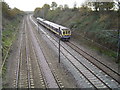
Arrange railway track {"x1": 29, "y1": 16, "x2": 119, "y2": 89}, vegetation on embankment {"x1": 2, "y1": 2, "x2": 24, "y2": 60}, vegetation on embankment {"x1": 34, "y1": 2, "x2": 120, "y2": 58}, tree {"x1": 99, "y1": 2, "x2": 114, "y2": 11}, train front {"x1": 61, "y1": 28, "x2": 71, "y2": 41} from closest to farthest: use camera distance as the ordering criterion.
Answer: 1. railway track {"x1": 29, "y1": 16, "x2": 119, "y2": 89}
2. vegetation on embankment {"x1": 34, "y1": 2, "x2": 120, "y2": 58}
3. vegetation on embankment {"x1": 2, "y1": 2, "x2": 24, "y2": 60}
4. tree {"x1": 99, "y1": 2, "x2": 114, "y2": 11}
5. train front {"x1": 61, "y1": 28, "x2": 71, "y2": 41}

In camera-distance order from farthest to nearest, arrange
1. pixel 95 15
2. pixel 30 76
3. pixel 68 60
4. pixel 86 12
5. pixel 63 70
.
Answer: pixel 86 12
pixel 95 15
pixel 68 60
pixel 63 70
pixel 30 76

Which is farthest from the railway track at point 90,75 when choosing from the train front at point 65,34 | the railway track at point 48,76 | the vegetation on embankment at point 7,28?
the train front at point 65,34

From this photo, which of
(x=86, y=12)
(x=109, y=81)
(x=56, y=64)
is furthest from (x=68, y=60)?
(x=86, y=12)

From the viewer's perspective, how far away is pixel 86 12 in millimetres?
46656

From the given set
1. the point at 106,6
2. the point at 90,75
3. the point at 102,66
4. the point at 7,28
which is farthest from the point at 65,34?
the point at 7,28

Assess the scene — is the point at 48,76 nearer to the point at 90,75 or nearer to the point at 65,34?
the point at 90,75

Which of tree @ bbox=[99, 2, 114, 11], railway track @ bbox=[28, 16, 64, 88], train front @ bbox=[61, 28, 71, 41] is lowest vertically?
railway track @ bbox=[28, 16, 64, 88]

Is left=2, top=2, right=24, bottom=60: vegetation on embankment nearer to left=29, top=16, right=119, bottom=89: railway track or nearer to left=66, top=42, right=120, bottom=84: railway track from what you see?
left=29, top=16, right=119, bottom=89: railway track

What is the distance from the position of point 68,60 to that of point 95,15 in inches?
781

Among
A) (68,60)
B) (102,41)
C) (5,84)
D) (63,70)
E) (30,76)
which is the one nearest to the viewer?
(5,84)

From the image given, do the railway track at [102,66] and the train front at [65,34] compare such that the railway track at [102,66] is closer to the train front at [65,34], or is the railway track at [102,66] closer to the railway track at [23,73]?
the railway track at [23,73]

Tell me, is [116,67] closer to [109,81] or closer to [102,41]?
[109,81]

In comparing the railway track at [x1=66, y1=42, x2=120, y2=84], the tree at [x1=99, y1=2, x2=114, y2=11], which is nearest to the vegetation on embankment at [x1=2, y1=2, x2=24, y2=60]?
the railway track at [x1=66, y1=42, x2=120, y2=84]

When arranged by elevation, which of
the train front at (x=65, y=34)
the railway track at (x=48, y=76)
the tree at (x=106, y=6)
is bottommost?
the railway track at (x=48, y=76)
